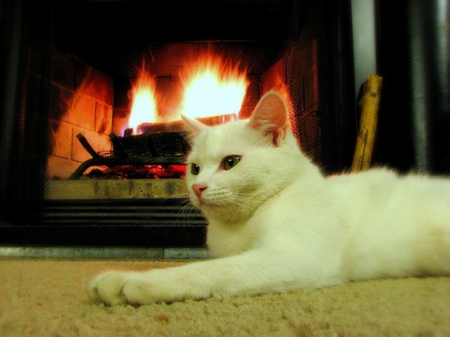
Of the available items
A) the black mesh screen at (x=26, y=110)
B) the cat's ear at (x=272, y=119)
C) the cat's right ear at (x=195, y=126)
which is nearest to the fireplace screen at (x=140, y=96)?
the black mesh screen at (x=26, y=110)

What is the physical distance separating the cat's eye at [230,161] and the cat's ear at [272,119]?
11cm

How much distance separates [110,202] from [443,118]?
1.48m

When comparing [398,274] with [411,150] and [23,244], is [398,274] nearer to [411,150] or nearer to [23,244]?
[411,150]

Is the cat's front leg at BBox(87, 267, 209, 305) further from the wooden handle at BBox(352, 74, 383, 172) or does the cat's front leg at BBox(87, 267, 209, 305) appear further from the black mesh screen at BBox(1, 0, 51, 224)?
the black mesh screen at BBox(1, 0, 51, 224)

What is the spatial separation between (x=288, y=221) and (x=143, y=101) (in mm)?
1660

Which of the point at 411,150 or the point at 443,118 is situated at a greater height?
the point at 443,118

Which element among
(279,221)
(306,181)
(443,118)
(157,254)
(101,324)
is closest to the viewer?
(101,324)

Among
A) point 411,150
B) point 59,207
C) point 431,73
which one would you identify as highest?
point 431,73

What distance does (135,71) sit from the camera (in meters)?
2.21

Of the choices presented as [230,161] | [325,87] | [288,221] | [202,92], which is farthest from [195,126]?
[202,92]

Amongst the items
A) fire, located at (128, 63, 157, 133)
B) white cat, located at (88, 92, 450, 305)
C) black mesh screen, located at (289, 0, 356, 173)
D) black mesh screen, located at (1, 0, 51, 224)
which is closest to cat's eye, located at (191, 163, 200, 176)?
white cat, located at (88, 92, 450, 305)

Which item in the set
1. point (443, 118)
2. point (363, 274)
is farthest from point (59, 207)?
point (443, 118)

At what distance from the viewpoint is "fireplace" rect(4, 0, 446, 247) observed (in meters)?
1.54

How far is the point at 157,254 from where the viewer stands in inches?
61.0
